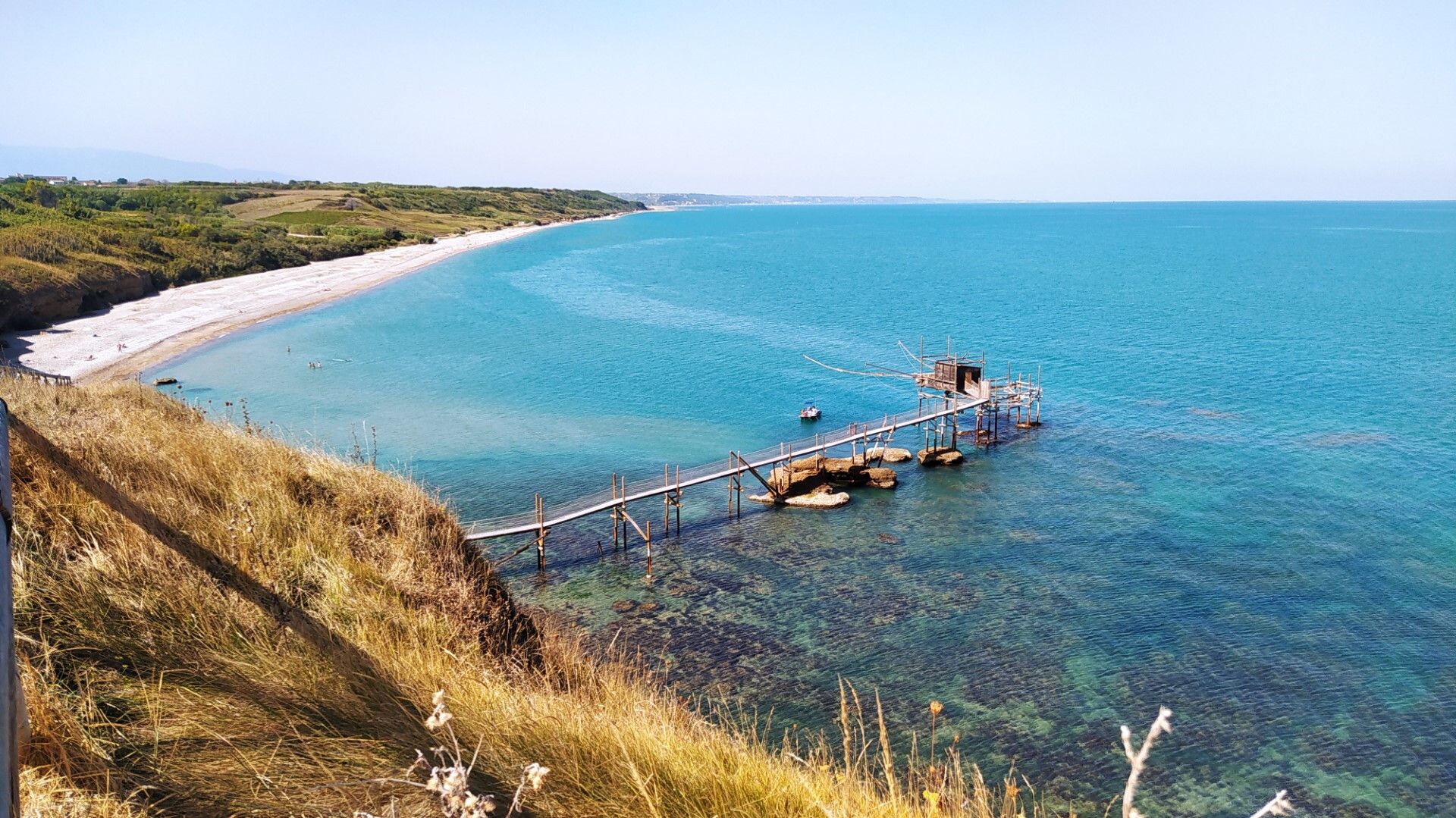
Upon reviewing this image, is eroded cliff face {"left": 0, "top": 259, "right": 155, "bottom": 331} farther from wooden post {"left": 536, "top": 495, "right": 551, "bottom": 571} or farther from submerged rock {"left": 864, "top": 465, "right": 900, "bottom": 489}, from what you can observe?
submerged rock {"left": 864, "top": 465, "right": 900, "bottom": 489}

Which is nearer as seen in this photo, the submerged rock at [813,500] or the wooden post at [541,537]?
the wooden post at [541,537]

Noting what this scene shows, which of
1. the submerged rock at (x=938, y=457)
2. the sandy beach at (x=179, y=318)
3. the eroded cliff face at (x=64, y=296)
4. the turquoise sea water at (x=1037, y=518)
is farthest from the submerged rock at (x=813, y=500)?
the eroded cliff face at (x=64, y=296)

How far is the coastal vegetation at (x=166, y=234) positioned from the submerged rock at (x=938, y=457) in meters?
49.7

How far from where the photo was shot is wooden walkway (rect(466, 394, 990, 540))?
1036 inches

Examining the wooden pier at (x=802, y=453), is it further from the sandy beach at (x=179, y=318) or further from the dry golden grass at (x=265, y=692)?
the sandy beach at (x=179, y=318)

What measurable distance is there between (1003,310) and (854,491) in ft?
162

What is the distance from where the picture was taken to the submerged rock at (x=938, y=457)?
3634 centimetres

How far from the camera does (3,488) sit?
11.3ft

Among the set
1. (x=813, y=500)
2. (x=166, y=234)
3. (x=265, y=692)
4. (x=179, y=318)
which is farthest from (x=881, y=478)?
(x=166, y=234)

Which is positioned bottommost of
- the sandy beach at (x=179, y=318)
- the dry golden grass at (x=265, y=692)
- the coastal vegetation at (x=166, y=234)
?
the sandy beach at (x=179, y=318)

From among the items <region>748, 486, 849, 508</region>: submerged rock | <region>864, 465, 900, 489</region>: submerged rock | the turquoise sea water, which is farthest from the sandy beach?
<region>864, 465, 900, 489</region>: submerged rock

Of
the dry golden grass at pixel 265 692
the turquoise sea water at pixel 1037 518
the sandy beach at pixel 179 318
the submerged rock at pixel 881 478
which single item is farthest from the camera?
the sandy beach at pixel 179 318

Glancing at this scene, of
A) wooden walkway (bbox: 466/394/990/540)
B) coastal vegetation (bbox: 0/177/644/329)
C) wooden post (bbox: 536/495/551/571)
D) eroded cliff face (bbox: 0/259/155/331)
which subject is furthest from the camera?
coastal vegetation (bbox: 0/177/644/329)

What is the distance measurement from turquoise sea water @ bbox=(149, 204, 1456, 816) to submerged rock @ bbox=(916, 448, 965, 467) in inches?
51.8
